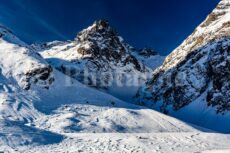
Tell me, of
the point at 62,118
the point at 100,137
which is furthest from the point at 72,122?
the point at 100,137

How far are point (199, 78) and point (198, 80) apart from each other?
465 mm

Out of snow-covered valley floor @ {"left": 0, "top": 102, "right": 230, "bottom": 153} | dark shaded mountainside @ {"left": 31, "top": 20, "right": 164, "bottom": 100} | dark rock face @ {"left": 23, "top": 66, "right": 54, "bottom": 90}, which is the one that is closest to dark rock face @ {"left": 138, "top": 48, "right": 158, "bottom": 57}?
dark shaded mountainside @ {"left": 31, "top": 20, "right": 164, "bottom": 100}

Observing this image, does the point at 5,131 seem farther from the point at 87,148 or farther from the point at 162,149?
the point at 162,149

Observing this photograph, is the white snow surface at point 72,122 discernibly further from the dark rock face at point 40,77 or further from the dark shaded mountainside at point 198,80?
the dark shaded mountainside at point 198,80

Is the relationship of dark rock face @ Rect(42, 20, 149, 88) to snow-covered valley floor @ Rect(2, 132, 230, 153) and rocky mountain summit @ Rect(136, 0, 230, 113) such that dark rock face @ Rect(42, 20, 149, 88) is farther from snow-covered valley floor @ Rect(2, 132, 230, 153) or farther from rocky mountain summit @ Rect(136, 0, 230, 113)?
snow-covered valley floor @ Rect(2, 132, 230, 153)

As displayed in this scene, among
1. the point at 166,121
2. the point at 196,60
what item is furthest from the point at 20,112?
the point at 196,60

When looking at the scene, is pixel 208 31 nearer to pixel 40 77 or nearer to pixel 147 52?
pixel 40 77

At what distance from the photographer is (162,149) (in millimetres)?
20516

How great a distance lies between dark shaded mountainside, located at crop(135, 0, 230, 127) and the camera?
69.2m

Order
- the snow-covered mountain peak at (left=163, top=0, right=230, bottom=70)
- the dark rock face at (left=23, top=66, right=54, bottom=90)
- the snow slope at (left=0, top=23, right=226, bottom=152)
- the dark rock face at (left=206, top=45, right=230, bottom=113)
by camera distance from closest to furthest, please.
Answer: the snow slope at (left=0, top=23, right=226, bottom=152) → the dark rock face at (left=23, top=66, right=54, bottom=90) → the dark rock face at (left=206, top=45, right=230, bottom=113) → the snow-covered mountain peak at (left=163, top=0, right=230, bottom=70)

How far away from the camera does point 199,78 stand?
77.2 metres

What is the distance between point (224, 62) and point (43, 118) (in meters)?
50.8

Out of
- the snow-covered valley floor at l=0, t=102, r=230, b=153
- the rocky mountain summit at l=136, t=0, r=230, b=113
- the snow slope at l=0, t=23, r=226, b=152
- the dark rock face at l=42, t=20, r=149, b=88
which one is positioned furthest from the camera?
the dark rock face at l=42, t=20, r=149, b=88

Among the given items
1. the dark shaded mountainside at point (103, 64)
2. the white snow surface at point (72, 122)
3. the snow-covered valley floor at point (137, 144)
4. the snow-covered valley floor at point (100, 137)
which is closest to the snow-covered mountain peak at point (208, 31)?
the dark shaded mountainside at point (103, 64)
